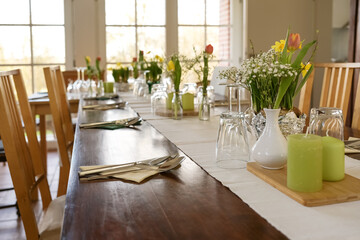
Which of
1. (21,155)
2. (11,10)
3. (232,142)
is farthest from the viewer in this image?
(11,10)

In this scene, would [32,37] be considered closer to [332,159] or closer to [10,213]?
[10,213]

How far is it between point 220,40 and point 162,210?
4.45m

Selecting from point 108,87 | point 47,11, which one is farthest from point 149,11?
point 108,87

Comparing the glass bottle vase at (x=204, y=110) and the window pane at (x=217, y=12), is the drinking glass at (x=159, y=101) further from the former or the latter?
the window pane at (x=217, y=12)

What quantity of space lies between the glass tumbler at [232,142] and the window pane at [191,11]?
3920 millimetres

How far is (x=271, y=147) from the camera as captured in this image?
3.54ft

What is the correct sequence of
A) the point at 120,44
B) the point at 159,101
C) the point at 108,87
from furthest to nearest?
the point at 120,44 → the point at 108,87 → the point at 159,101

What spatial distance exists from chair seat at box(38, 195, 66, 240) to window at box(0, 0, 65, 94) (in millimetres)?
3378

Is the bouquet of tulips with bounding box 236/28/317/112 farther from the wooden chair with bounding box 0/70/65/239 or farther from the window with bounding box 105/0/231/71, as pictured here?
the window with bounding box 105/0/231/71

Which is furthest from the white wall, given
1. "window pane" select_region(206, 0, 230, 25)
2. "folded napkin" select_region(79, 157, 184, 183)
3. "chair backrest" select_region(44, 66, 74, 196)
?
"folded napkin" select_region(79, 157, 184, 183)

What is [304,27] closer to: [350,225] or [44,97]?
[44,97]

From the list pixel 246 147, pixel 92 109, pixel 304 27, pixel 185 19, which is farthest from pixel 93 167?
pixel 304 27

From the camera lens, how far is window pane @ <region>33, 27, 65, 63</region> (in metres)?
4.69

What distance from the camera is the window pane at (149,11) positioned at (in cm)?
485
